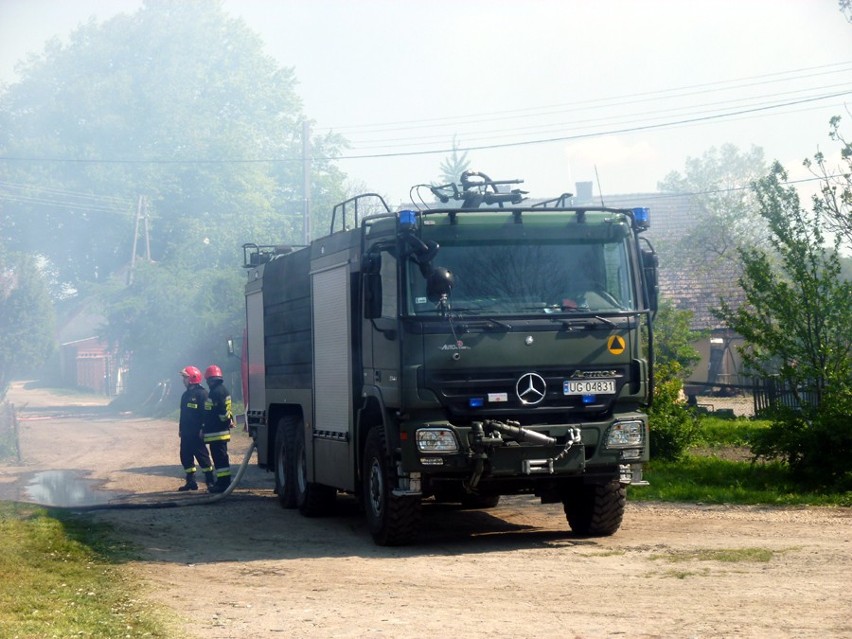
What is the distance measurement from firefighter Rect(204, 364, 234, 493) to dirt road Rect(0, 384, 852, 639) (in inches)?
52.7

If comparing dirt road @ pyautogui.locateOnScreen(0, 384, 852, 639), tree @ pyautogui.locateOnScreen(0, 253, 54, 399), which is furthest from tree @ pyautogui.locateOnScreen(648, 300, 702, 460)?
tree @ pyautogui.locateOnScreen(0, 253, 54, 399)

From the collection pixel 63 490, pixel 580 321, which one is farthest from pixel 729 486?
pixel 63 490

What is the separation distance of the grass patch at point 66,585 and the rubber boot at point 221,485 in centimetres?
325

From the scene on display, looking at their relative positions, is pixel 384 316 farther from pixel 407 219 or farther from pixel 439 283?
pixel 407 219

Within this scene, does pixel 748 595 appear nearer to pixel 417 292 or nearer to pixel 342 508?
pixel 417 292

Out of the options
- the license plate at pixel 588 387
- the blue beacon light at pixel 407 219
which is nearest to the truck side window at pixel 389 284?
the blue beacon light at pixel 407 219

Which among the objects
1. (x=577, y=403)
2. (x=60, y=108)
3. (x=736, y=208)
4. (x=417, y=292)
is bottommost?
(x=577, y=403)

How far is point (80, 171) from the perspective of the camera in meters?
61.7

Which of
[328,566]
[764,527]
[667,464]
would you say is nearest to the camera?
[328,566]

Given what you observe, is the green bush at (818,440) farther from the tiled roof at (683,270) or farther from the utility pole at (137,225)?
the utility pole at (137,225)

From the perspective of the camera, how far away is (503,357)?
35.0 ft

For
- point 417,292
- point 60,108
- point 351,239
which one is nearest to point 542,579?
point 417,292

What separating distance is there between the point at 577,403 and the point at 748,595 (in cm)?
302

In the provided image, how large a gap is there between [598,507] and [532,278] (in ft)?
7.65
